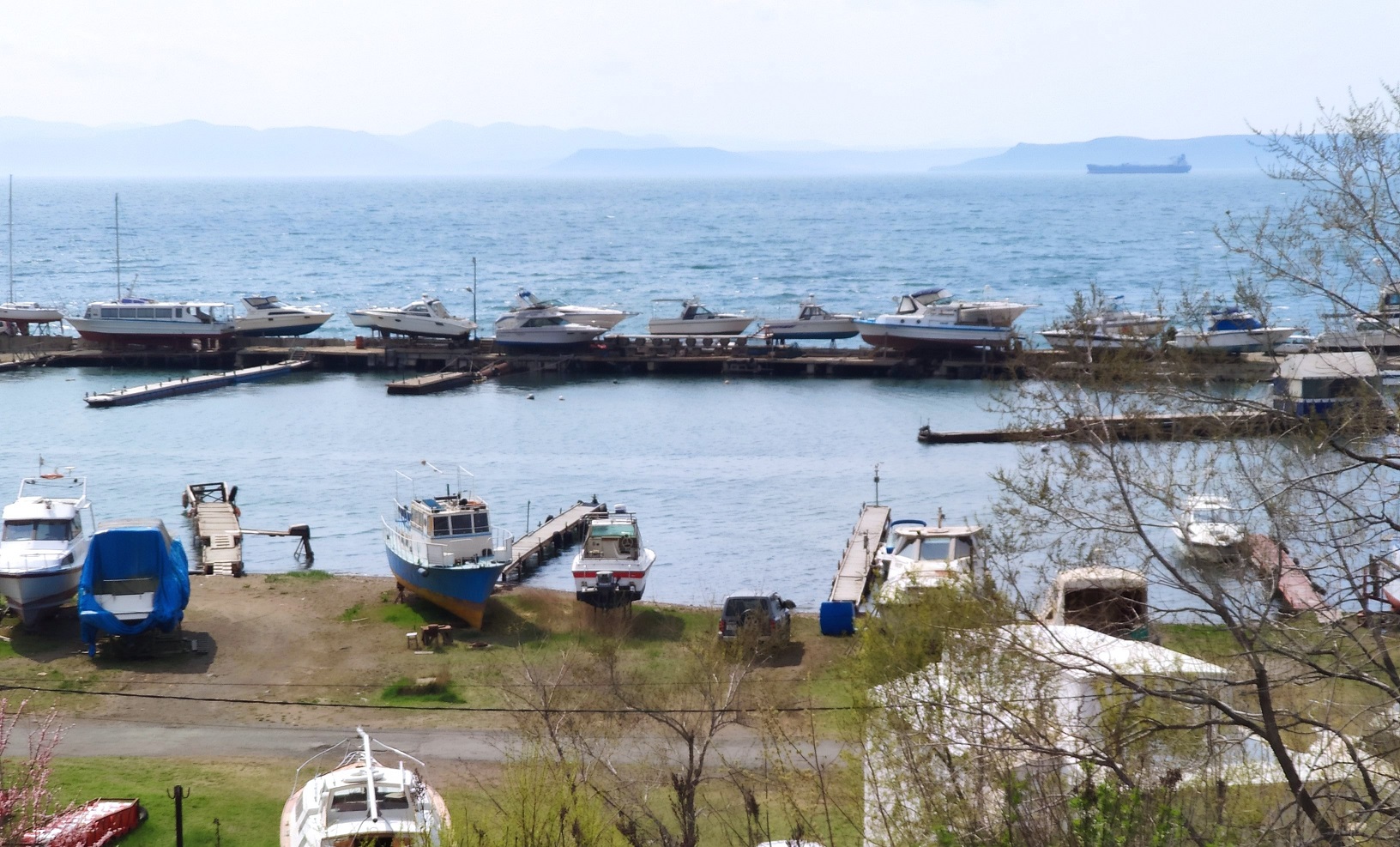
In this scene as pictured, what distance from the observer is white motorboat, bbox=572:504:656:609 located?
2905 cm

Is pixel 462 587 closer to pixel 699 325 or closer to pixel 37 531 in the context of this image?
pixel 37 531

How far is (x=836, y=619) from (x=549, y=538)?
37.1 ft

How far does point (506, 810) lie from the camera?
14594 millimetres

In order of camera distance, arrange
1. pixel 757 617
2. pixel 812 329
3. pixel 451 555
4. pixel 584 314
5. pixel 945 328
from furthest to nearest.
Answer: pixel 584 314 → pixel 812 329 → pixel 945 328 → pixel 451 555 → pixel 757 617

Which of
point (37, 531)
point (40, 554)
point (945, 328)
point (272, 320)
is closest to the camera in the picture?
point (40, 554)

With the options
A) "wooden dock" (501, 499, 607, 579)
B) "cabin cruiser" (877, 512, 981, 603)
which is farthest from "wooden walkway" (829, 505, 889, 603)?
"wooden dock" (501, 499, 607, 579)

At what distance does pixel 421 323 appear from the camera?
74.6 meters

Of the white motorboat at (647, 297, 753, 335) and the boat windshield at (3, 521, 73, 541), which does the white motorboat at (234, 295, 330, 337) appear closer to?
the white motorboat at (647, 297, 753, 335)

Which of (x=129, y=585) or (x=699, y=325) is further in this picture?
(x=699, y=325)

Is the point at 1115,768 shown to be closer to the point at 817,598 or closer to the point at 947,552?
the point at 947,552

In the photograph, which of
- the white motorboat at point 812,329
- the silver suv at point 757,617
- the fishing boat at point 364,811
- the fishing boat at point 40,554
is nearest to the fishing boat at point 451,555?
→ the silver suv at point 757,617

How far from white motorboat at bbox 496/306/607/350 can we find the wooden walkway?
118 feet

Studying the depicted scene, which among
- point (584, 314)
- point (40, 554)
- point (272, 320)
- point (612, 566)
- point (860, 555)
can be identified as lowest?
point (860, 555)

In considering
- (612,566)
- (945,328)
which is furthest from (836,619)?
(945,328)
